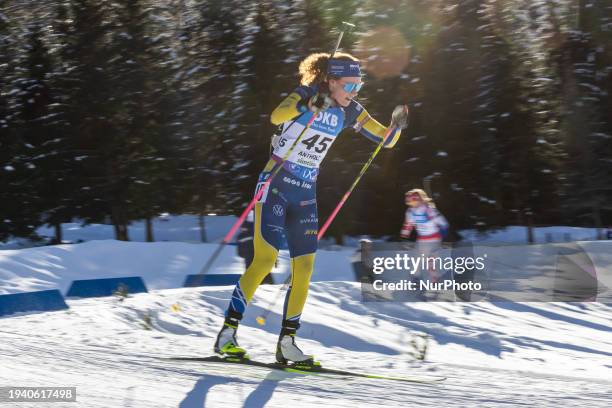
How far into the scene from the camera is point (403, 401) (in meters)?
4.45

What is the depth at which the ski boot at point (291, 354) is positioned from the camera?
18.7 feet

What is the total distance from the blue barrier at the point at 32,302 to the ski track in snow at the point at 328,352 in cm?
30

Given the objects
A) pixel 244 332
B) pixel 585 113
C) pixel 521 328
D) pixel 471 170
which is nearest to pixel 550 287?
pixel 521 328

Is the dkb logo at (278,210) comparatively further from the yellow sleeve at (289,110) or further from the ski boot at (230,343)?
the ski boot at (230,343)

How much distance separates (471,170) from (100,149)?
1061 centimetres

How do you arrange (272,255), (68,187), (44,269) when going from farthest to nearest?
(68,187)
(44,269)
(272,255)

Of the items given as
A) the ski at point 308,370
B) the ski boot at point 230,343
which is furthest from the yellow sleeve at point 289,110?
the ski at point 308,370

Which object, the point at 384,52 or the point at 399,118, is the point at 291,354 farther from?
the point at 384,52

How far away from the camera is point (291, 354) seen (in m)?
5.74

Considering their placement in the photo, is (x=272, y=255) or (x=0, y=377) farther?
(x=272, y=255)

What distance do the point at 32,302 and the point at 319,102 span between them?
4426 mm

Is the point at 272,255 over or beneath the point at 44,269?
over

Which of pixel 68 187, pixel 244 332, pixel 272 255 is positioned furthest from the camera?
pixel 68 187

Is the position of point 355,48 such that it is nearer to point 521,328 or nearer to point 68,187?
point 68,187
